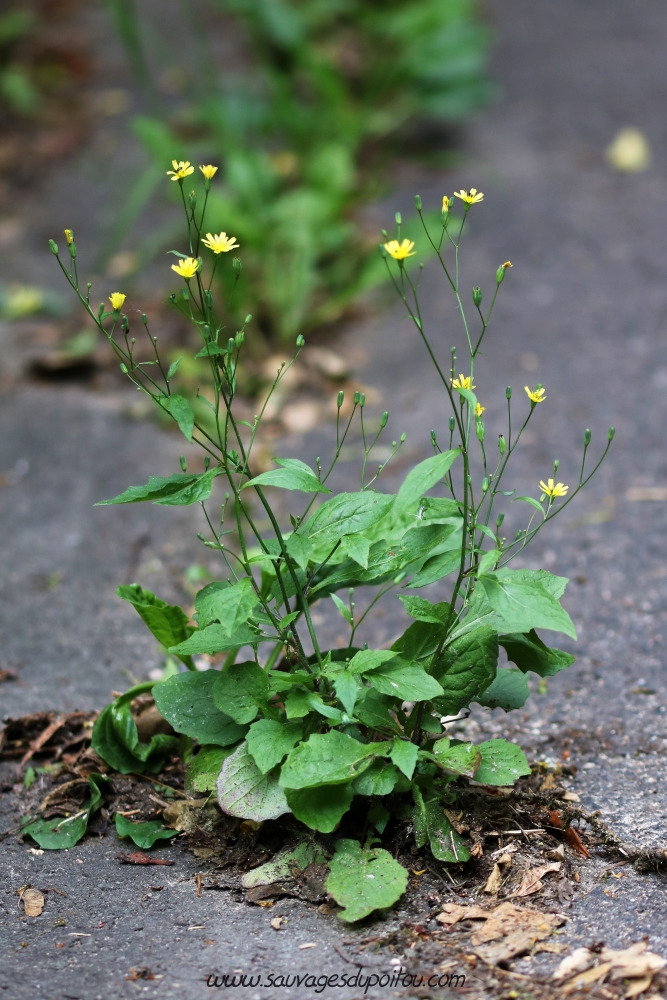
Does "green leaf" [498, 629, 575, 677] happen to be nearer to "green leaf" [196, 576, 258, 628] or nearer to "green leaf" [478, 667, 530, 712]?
"green leaf" [478, 667, 530, 712]

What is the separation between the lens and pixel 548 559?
2.68 meters

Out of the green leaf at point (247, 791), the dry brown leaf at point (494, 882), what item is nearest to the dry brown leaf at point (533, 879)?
the dry brown leaf at point (494, 882)

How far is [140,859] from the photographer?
5.46 ft

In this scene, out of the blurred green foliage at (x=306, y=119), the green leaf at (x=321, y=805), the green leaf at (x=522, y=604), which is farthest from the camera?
the blurred green foliage at (x=306, y=119)

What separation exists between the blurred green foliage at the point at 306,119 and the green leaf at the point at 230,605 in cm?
244

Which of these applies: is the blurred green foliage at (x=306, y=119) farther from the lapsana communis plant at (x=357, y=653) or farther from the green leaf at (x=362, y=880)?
the green leaf at (x=362, y=880)

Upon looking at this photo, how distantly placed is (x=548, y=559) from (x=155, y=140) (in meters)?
2.34

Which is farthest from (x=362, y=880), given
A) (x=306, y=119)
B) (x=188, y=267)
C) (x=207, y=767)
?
(x=306, y=119)

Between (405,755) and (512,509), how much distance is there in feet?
5.24

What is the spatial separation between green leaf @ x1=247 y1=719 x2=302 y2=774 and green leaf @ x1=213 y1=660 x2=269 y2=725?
38 mm

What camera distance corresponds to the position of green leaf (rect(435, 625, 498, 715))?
151 cm

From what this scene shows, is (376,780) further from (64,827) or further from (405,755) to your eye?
(64,827)

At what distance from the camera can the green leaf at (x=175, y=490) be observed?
1.46 meters

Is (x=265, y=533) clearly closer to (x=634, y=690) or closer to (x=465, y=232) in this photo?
(x=634, y=690)
